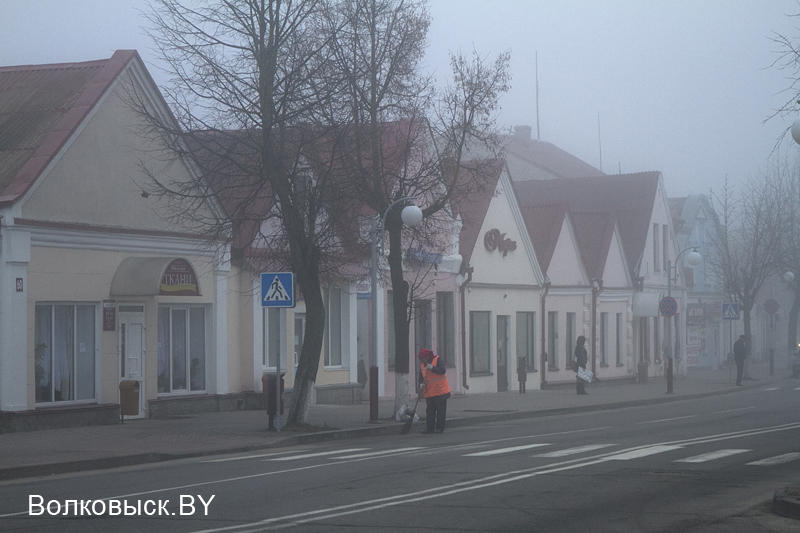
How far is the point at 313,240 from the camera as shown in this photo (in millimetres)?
19094

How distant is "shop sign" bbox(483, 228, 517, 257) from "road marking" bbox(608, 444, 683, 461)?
19574mm

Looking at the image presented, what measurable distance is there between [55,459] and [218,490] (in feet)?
14.1

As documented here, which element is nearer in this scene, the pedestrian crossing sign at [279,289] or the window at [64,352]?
the pedestrian crossing sign at [279,289]

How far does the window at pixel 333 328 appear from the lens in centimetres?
2778

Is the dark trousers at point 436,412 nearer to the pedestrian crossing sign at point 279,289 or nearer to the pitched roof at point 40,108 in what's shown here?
the pedestrian crossing sign at point 279,289

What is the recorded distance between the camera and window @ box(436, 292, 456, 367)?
3222cm

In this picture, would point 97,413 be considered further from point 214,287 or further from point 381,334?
point 381,334

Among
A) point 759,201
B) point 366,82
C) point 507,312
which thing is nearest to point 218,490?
point 366,82

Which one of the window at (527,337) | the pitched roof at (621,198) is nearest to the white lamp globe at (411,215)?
the window at (527,337)

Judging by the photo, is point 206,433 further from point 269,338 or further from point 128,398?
point 269,338

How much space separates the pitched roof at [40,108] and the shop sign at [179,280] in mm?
3360

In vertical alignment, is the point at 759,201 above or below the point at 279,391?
above

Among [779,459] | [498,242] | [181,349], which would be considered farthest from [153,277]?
[498,242]

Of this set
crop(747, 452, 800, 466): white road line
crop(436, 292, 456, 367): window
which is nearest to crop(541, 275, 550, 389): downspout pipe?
crop(436, 292, 456, 367): window
